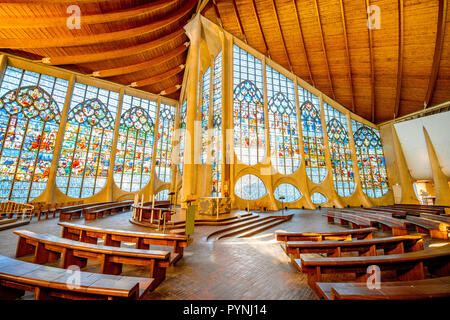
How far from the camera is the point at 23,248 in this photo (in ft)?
9.75

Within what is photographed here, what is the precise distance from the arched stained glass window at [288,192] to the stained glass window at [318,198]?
1.34 m

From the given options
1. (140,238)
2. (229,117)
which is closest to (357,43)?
(229,117)

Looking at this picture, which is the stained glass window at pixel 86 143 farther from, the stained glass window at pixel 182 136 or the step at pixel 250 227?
the step at pixel 250 227

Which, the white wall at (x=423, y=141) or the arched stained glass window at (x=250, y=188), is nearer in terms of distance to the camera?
the white wall at (x=423, y=141)

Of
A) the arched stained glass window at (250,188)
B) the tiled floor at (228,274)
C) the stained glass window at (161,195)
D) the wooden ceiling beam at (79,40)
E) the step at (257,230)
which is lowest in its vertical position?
the step at (257,230)

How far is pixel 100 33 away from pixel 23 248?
11.4m

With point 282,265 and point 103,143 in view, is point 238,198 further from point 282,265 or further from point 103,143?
point 103,143

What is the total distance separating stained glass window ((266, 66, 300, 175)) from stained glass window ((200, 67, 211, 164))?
4.71 metres

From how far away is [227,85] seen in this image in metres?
12.1

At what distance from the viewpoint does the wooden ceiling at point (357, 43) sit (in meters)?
9.12

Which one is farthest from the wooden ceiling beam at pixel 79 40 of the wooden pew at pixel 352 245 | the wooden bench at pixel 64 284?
the wooden pew at pixel 352 245

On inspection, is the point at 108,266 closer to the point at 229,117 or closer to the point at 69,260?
the point at 69,260

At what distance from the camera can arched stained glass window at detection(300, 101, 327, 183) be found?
1365cm

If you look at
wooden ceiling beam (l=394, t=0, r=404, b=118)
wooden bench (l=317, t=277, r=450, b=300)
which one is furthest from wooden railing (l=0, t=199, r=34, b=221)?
wooden ceiling beam (l=394, t=0, r=404, b=118)
